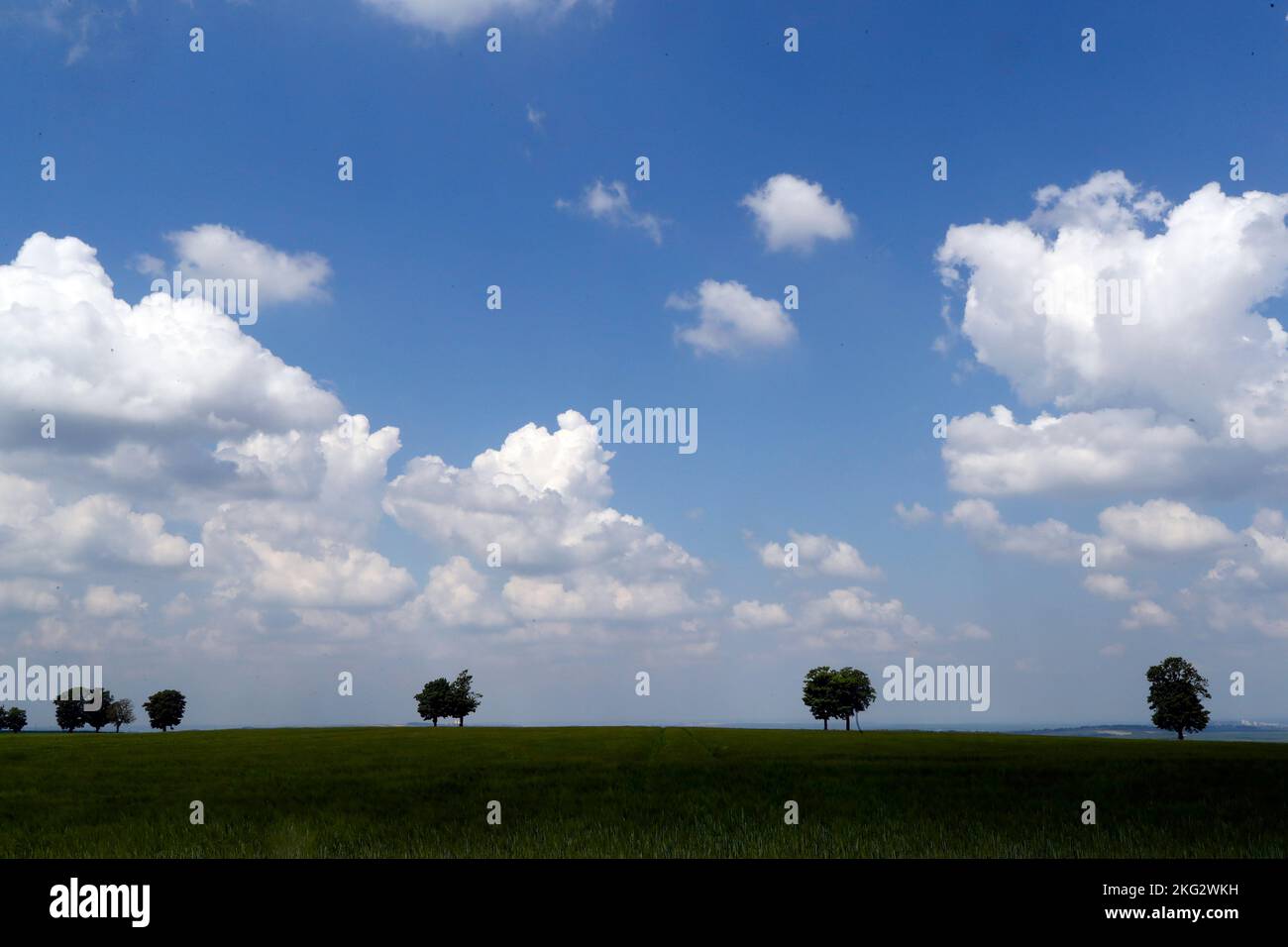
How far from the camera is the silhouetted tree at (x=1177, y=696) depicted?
104 m

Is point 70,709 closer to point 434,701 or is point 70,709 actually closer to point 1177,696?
point 434,701

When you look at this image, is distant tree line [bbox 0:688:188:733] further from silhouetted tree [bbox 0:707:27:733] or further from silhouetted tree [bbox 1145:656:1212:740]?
silhouetted tree [bbox 1145:656:1212:740]

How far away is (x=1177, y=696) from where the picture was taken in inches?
4126

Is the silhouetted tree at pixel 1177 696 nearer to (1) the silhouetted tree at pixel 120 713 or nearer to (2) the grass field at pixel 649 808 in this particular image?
(2) the grass field at pixel 649 808

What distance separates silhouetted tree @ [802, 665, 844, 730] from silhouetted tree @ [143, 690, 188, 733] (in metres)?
107

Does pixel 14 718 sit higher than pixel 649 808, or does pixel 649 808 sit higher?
pixel 649 808

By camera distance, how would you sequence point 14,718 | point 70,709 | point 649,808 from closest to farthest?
point 649,808 < point 70,709 < point 14,718

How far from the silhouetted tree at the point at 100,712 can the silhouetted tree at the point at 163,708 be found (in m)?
8.68

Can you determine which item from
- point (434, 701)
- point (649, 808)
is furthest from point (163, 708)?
point (649, 808)

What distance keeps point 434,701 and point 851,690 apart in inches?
2558

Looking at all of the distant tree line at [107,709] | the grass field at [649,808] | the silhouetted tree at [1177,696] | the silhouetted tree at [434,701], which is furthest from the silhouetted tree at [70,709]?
the silhouetted tree at [1177,696]

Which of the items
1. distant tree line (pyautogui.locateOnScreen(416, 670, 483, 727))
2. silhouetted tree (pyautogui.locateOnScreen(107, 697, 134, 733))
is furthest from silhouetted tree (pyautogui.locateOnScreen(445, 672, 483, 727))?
silhouetted tree (pyautogui.locateOnScreen(107, 697, 134, 733))

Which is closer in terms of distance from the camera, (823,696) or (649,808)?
(649,808)
